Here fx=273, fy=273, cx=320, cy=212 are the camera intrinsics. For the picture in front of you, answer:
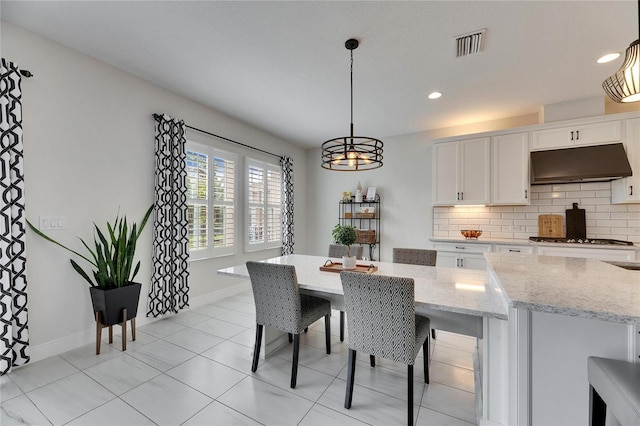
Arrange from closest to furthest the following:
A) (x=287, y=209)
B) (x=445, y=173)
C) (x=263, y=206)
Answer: (x=445, y=173) < (x=263, y=206) < (x=287, y=209)

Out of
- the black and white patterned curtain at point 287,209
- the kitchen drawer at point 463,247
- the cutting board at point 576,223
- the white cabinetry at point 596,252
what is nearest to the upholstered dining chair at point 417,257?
the kitchen drawer at point 463,247

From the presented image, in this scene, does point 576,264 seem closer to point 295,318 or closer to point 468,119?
point 295,318

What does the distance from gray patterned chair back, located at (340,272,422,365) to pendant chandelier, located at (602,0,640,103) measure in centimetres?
150

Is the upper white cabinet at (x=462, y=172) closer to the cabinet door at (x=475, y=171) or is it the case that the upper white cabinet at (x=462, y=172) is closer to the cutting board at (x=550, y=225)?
the cabinet door at (x=475, y=171)

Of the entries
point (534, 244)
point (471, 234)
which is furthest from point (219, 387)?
point (534, 244)

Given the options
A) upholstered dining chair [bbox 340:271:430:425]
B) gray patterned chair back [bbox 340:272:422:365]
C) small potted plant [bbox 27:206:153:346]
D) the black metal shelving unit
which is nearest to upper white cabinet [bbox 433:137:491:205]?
the black metal shelving unit

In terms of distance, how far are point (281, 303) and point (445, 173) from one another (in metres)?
3.36

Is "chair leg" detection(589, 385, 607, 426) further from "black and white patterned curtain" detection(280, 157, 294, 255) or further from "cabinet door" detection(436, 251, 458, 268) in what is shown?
"black and white patterned curtain" detection(280, 157, 294, 255)

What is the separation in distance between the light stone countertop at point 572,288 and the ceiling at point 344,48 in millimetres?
1815

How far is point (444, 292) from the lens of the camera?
171 cm

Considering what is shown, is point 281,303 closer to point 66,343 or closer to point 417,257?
point 417,257

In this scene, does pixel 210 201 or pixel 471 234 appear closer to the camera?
pixel 210 201

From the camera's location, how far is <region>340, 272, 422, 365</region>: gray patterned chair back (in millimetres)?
1549

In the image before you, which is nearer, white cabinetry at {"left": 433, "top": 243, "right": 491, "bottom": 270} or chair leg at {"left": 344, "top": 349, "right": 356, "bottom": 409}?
chair leg at {"left": 344, "top": 349, "right": 356, "bottom": 409}
